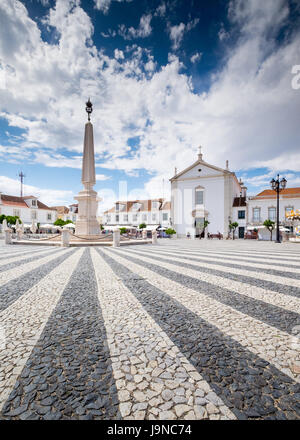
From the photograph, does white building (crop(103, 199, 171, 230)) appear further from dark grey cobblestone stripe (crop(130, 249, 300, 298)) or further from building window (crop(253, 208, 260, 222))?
dark grey cobblestone stripe (crop(130, 249, 300, 298))

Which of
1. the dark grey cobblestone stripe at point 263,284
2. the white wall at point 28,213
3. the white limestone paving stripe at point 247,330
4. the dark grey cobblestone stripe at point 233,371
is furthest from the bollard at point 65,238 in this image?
the white wall at point 28,213

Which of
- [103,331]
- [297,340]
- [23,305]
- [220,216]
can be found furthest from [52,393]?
[220,216]

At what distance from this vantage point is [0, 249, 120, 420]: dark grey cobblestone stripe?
4.70 feet

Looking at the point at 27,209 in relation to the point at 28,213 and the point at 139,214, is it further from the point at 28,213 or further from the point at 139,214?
the point at 139,214

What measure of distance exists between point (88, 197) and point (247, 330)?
53.9 feet

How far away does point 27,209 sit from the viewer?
141 feet

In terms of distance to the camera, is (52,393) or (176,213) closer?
(52,393)

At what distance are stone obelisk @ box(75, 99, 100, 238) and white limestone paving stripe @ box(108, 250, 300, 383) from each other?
47.8ft

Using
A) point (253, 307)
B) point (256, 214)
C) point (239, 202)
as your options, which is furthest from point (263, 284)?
point (239, 202)

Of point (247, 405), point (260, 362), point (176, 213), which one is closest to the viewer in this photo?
point (247, 405)

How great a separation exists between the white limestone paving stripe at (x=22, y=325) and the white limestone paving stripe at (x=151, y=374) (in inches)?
32.5

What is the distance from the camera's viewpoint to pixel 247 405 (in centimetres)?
147
